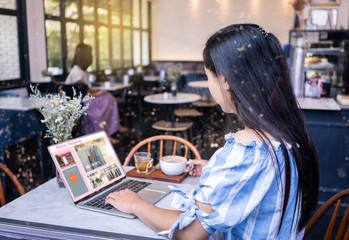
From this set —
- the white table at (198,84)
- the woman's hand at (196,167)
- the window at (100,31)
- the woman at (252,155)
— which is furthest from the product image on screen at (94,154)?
the window at (100,31)

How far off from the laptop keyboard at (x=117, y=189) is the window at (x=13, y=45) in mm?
3369

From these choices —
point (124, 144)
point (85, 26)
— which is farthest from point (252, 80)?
point (85, 26)

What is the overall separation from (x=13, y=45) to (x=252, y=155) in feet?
13.5

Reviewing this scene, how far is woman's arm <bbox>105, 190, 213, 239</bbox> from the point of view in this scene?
0.80m

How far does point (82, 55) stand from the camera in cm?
430

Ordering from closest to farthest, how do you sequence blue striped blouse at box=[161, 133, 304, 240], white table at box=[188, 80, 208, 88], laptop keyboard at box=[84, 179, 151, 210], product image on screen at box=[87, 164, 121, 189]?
blue striped blouse at box=[161, 133, 304, 240], laptop keyboard at box=[84, 179, 151, 210], product image on screen at box=[87, 164, 121, 189], white table at box=[188, 80, 208, 88]

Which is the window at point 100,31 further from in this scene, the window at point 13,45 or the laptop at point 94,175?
the laptop at point 94,175

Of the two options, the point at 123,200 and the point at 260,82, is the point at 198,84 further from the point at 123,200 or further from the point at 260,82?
the point at 260,82

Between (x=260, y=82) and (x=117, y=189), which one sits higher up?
(x=260, y=82)

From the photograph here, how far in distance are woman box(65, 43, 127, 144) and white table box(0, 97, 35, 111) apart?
0.94 metres

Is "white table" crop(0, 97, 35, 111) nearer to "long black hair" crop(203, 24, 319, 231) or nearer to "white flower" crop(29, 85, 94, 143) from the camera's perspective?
"white flower" crop(29, 85, 94, 143)

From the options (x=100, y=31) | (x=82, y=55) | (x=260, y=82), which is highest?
(x=100, y=31)

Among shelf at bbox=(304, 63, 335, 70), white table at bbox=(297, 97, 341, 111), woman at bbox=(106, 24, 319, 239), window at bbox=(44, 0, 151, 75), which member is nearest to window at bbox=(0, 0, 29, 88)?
window at bbox=(44, 0, 151, 75)

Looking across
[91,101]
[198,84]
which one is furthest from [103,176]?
[198,84]
